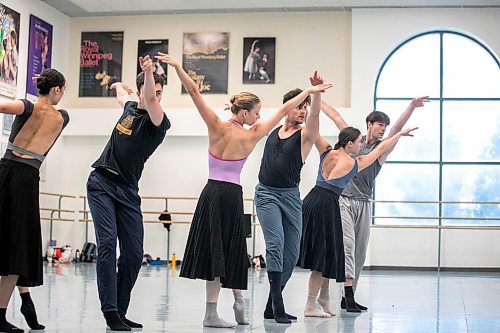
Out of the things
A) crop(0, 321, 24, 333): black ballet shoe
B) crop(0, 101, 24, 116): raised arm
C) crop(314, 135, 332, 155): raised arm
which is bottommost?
crop(0, 321, 24, 333): black ballet shoe

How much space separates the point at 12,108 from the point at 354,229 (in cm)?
346

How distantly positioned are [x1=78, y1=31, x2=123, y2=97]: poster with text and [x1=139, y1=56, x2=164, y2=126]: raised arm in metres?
12.1

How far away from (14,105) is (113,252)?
3.47ft

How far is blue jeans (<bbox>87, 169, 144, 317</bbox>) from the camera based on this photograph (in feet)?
16.1

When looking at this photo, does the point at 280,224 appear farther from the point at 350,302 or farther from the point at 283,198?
the point at 350,302

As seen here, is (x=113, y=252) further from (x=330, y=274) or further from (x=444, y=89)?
(x=444, y=89)

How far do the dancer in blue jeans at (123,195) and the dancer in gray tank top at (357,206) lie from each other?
2.26m

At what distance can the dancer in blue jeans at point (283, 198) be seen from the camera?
227 inches

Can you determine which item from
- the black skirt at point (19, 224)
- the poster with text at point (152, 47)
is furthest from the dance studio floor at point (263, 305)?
the poster with text at point (152, 47)

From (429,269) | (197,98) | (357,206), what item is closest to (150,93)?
(197,98)

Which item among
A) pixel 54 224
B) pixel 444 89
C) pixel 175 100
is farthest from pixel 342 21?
pixel 54 224

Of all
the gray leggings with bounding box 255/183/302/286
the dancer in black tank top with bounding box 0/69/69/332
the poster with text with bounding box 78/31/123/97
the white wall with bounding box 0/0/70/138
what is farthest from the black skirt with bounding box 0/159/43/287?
the poster with text with bounding box 78/31/123/97

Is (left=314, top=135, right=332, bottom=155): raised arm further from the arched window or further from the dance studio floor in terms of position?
the arched window

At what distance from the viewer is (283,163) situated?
590cm
